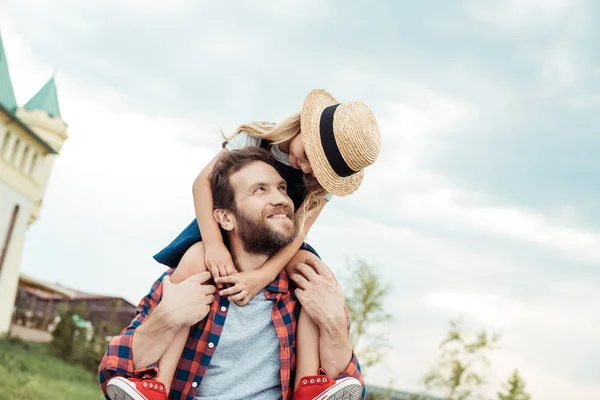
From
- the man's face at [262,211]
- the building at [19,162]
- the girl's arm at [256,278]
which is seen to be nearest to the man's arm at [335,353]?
the girl's arm at [256,278]

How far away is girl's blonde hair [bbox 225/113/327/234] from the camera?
360cm

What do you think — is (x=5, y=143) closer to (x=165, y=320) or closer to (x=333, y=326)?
(x=165, y=320)

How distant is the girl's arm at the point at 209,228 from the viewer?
308cm

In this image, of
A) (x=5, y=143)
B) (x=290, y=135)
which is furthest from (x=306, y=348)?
(x=5, y=143)

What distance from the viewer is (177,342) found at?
2918 millimetres

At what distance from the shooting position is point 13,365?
20188 millimetres

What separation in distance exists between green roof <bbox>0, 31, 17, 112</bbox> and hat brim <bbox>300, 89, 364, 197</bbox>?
102 ft

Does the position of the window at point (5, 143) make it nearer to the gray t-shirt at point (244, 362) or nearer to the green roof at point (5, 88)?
the green roof at point (5, 88)

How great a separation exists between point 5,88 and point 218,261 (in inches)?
1281

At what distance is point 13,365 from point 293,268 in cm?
1952

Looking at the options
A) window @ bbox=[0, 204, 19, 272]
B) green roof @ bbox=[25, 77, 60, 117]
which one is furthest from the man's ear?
green roof @ bbox=[25, 77, 60, 117]

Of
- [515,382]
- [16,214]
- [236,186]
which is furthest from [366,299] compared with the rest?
[236,186]

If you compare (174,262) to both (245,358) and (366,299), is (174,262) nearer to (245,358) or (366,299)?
(245,358)

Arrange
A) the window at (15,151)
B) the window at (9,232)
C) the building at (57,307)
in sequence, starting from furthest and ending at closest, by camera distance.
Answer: the window at (15,151)
the window at (9,232)
the building at (57,307)
